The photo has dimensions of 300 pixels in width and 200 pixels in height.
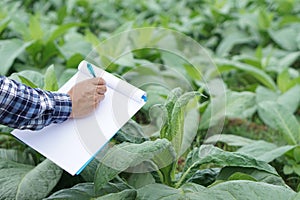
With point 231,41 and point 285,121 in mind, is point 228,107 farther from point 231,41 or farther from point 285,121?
point 231,41

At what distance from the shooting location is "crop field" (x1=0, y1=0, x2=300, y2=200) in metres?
1.86

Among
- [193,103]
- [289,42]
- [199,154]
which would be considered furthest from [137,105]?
[289,42]

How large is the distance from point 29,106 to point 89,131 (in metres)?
0.22

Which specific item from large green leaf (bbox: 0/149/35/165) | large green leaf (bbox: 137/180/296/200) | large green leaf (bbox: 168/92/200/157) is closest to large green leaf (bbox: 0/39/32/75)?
large green leaf (bbox: 0/149/35/165)

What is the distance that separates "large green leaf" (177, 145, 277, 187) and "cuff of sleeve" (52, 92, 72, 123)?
47cm

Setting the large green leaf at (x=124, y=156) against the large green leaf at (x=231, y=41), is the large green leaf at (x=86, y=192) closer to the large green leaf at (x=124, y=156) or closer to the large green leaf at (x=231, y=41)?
the large green leaf at (x=124, y=156)

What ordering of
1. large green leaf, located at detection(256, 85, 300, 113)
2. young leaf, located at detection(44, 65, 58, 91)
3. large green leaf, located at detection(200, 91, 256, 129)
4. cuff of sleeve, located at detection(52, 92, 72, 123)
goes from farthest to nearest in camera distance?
large green leaf, located at detection(256, 85, 300, 113) < large green leaf, located at detection(200, 91, 256, 129) < young leaf, located at detection(44, 65, 58, 91) < cuff of sleeve, located at detection(52, 92, 72, 123)

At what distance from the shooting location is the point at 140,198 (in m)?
1.78

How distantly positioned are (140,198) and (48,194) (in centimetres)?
41

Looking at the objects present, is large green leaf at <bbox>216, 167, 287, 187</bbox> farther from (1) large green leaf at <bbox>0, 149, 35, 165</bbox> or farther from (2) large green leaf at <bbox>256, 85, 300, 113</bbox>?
(2) large green leaf at <bbox>256, 85, 300, 113</bbox>

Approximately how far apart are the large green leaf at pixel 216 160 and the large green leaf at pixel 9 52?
1411 mm

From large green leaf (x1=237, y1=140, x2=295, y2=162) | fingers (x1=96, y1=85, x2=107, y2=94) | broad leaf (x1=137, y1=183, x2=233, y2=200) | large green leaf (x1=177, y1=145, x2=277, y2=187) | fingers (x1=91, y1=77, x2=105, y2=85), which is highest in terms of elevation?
fingers (x1=91, y1=77, x2=105, y2=85)

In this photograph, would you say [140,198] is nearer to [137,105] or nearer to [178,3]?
[137,105]

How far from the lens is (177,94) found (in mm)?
1976
